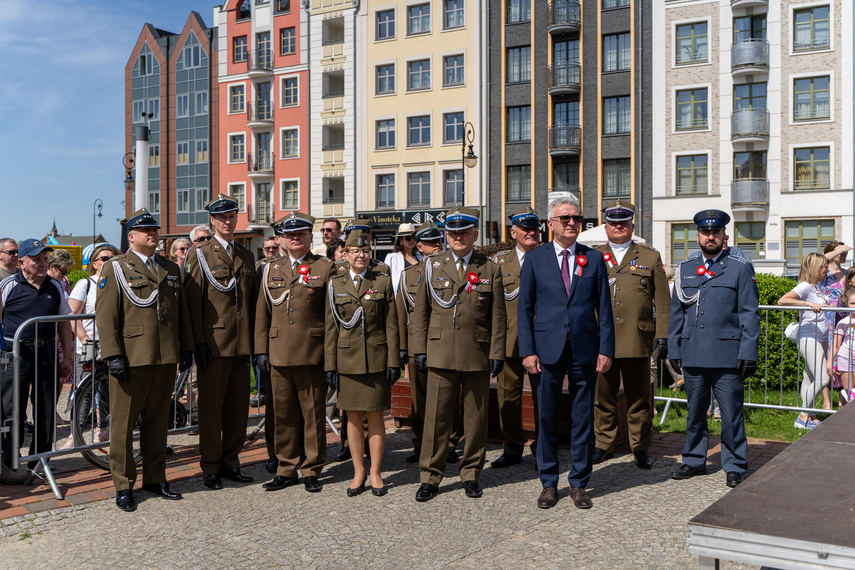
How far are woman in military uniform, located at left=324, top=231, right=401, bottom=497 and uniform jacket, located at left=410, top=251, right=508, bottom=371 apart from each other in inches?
10.1

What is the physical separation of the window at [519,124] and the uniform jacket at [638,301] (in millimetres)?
33649

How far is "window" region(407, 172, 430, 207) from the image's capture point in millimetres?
42656

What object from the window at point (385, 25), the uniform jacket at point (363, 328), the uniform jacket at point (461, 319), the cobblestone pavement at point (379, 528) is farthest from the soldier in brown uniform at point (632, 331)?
the window at point (385, 25)

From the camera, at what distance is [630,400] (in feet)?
24.2

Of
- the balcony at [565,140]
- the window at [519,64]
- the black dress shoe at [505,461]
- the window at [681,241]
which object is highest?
the window at [519,64]

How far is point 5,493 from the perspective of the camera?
6.45m

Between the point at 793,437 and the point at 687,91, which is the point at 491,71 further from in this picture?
the point at 793,437

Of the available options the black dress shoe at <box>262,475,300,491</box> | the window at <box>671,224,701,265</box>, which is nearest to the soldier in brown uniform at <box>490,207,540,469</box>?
the black dress shoe at <box>262,475,300,491</box>

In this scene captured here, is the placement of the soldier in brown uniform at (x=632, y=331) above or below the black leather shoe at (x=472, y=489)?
above

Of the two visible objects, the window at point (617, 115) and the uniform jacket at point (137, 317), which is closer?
the uniform jacket at point (137, 317)

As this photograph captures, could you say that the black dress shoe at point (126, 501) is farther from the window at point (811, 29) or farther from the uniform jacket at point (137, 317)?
the window at point (811, 29)

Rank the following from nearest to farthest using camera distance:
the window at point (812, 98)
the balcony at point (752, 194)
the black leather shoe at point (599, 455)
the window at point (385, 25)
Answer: the black leather shoe at point (599, 455) < the window at point (812, 98) < the balcony at point (752, 194) < the window at point (385, 25)

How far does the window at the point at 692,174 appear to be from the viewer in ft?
120

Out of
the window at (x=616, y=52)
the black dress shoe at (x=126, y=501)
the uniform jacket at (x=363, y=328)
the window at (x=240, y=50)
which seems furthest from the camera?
the window at (x=240, y=50)
